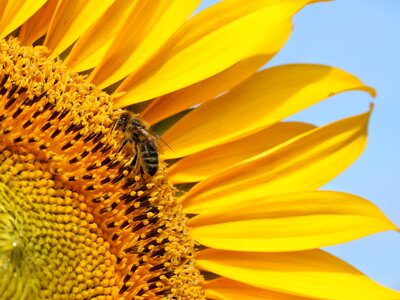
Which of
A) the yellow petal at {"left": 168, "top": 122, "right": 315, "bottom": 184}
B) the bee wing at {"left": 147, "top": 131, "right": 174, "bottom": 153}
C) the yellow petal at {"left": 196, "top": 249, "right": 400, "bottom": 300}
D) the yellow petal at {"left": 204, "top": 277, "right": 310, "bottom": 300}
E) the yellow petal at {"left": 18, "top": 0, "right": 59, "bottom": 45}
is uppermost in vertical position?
the yellow petal at {"left": 18, "top": 0, "right": 59, "bottom": 45}

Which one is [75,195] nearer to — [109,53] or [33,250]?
[33,250]

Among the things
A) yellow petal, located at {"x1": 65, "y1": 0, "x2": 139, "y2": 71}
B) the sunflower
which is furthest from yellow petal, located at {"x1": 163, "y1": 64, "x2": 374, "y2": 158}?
yellow petal, located at {"x1": 65, "y1": 0, "x2": 139, "y2": 71}

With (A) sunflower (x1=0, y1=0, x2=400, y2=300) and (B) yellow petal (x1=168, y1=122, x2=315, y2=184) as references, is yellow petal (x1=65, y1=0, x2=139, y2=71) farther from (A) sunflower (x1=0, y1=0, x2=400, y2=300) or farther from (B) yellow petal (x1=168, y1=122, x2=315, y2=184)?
(B) yellow petal (x1=168, y1=122, x2=315, y2=184)

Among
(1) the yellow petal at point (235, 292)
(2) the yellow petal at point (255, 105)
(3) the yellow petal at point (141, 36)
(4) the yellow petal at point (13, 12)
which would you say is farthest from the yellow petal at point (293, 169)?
(4) the yellow petal at point (13, 12)

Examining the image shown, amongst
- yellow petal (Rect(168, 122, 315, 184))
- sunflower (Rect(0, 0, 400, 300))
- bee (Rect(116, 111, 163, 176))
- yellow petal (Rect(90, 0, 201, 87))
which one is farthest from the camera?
yellow petal (Rect(168, 122, 315, 184))

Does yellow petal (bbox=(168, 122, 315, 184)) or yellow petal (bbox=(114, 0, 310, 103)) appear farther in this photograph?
yellow petal (bbox=(168, 122, 315, 184))

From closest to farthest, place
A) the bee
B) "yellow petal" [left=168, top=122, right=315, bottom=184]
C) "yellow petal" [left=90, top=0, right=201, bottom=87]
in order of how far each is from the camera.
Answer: the bee → "yellow petal" [left=90, top=0, right=201, bottom=87] → "yellow petal" [left=168, top=122, right=315, bottom=184]

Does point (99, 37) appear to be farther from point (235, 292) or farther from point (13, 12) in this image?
point (235, 292)

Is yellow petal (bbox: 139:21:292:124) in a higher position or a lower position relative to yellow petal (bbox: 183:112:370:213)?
higher
